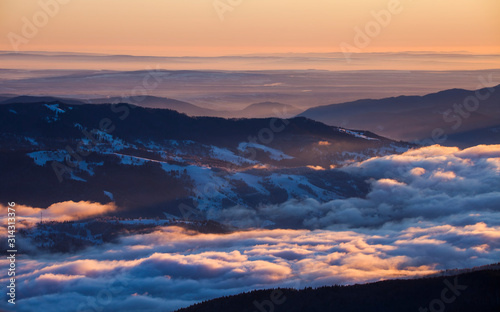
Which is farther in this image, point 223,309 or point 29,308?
point 29,308

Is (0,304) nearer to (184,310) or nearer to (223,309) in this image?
(184,310)

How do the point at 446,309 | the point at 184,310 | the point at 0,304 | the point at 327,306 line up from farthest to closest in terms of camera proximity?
the point at 0,304 → the point at 184,310 → the point at 327,306 → the point at 446,309

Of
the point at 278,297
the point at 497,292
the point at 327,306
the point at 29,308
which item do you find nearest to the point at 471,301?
the point at 497,292

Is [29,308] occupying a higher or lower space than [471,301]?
higher

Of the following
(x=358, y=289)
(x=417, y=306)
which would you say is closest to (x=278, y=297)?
(x=358, y=289)

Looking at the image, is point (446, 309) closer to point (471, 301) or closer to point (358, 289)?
point (471, 301)

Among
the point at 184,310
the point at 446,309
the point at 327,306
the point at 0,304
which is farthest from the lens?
the point at 0,304
